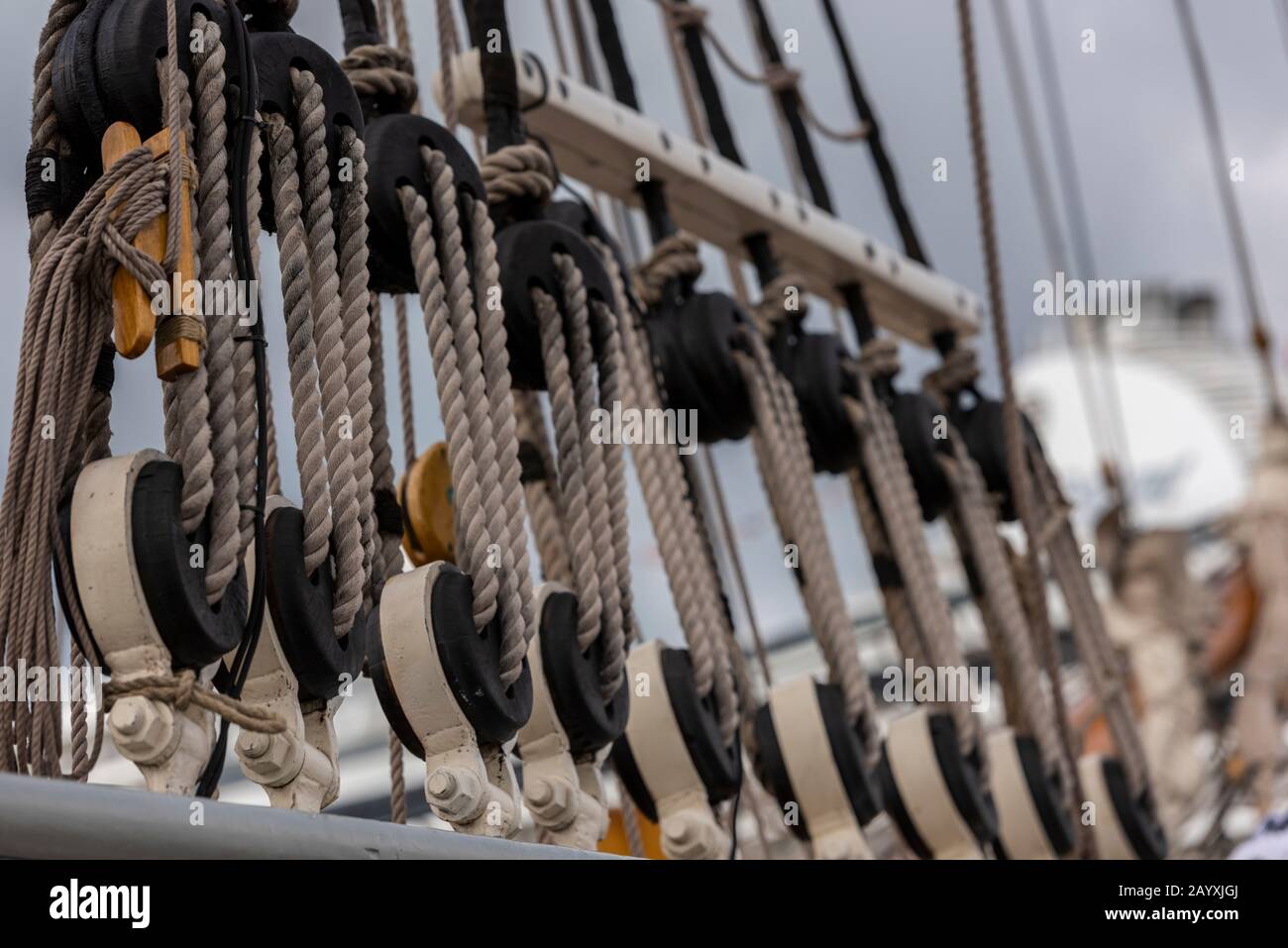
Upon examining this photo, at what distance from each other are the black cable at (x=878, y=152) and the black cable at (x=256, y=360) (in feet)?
6.57

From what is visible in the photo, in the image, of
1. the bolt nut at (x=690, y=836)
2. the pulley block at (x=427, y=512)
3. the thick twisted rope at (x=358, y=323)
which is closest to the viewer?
the thick twisted rope at (x=358, y=323)

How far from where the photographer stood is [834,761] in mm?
1852

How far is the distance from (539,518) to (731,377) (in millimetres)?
358

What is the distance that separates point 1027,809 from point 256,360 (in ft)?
5.30

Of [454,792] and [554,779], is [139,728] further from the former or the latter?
[554,779]

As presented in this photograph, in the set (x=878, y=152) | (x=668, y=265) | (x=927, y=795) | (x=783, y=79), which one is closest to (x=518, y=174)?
(x=668, y=265)

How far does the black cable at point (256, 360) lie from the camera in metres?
1.10

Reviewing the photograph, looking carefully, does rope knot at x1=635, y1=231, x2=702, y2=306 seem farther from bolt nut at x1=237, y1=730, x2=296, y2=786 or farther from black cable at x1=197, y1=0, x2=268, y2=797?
bolt nut at x1=237, y1=730, x2=296, y2=786

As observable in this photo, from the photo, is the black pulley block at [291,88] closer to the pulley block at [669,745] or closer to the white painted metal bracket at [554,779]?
the white painted metal bracket at [554,779]

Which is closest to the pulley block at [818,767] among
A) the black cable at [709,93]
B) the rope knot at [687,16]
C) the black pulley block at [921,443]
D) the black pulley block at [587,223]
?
the black pulley block at [587,223]

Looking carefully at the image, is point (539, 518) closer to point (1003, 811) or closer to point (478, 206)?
point (478, 206)

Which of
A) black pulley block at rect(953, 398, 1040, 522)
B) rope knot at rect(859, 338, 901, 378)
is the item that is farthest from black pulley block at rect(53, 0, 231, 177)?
black pulley block at rect(953, 398, 1040, 522)

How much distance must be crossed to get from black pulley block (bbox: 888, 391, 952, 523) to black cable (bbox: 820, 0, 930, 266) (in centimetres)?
60

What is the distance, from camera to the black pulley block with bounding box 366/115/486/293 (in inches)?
56.9
